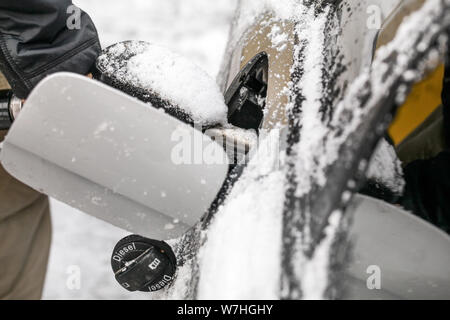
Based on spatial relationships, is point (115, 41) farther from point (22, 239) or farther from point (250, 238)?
point (250, 238)

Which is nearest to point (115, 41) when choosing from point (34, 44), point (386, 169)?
point (34, 44)

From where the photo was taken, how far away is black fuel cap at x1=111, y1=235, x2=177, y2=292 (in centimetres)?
112

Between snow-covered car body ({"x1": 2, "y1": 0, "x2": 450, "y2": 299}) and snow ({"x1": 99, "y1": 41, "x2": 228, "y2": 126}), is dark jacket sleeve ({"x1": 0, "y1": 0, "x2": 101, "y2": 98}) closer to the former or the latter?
snow ({"x1": 99, "y1": 41, "x2": 228, "y2": 126})

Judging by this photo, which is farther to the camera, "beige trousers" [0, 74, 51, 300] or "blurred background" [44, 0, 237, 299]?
"blurred background" [44, 0, 237, 299]

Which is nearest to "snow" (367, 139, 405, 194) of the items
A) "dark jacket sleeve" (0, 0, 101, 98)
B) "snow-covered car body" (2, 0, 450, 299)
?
"snow-covered car body" (2, 0, 450, 299)

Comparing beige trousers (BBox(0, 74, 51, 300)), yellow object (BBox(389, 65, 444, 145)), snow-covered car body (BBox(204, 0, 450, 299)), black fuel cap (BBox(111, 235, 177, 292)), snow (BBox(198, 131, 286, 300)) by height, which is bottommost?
beige trousers (BBox(0, 74, 51, 300))

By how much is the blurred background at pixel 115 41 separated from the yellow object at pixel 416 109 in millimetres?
1621

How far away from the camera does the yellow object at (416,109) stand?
1890 millimetres

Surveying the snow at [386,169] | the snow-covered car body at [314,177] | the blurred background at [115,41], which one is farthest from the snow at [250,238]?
the blurred background at [115,41]

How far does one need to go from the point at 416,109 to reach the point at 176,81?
1.42 m

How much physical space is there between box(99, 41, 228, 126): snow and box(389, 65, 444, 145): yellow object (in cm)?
113

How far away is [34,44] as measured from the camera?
141 cm
